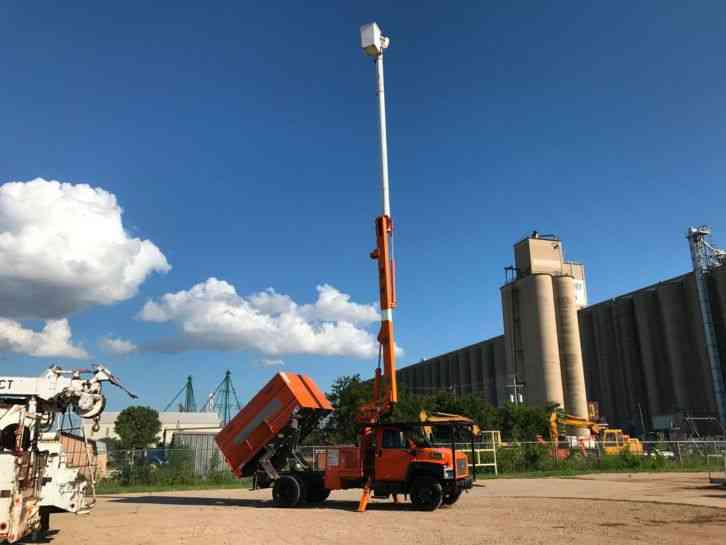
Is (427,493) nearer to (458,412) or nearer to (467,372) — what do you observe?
(458,412)

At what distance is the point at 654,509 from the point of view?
15719mm

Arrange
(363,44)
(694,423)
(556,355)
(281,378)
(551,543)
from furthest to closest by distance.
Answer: (556,355) < (694,423) < (363,44) < (281,378) < (551,543)

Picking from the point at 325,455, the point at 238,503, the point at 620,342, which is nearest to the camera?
the point at 325,455

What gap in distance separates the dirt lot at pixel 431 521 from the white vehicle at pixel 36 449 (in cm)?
151

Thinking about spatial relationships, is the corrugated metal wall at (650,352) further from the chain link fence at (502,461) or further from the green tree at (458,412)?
the chain link fence at (502,461)

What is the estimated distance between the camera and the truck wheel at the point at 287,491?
18.0 metres

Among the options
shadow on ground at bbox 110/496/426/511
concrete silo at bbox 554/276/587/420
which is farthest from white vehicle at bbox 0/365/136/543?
concrete silo at bbox 554/276/587/420

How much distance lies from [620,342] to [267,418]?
66478mm

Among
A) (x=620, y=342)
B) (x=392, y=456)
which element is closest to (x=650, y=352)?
(x=620, y=342)

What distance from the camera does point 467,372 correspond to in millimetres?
107375

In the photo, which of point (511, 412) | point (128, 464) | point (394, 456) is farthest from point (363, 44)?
point (511, 412)

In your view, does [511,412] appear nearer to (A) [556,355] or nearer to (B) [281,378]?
(A) [556,355]

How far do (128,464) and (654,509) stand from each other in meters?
24.6

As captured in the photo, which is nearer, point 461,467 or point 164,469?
point 461,467
